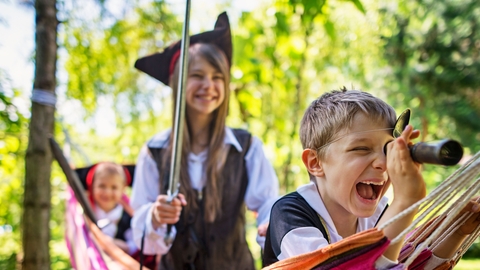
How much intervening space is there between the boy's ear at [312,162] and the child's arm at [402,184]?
28cm

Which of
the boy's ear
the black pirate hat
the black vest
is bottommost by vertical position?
the black vest

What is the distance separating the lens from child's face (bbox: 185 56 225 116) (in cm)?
185

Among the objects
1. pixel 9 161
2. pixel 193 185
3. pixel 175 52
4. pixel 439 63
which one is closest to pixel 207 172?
pixel 193 185

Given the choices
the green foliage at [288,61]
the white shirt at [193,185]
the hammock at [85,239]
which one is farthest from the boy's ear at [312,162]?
the green foliage at [288,61]

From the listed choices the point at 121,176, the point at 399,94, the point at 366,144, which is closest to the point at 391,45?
the point at 399,94

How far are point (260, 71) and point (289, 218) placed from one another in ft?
7.29

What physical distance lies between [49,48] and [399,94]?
6165 mm

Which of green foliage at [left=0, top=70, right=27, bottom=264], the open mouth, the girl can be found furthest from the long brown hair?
the open mouth

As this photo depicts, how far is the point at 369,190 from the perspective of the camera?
99 cm

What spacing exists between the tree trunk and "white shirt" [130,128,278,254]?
34 centimetres

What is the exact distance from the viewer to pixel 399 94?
716 cm

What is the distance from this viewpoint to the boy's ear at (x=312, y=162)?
1082mm

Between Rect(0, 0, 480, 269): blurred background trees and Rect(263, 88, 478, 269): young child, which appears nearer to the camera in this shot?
Rect(263, 88, 478, 269): young child

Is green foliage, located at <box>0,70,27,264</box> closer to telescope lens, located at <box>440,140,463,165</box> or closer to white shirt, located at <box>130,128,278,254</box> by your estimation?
white shirt, located at <box>130,128,278,254</box>
